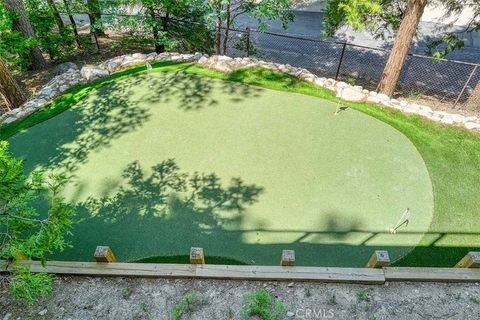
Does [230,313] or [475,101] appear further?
[475,101]

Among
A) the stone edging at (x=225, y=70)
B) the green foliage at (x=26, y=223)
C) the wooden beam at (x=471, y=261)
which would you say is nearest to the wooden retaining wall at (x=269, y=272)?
the wooden beam at (x=471, y=261)

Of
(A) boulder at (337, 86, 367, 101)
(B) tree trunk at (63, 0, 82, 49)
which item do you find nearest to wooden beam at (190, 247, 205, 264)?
(A) boulder at (337, 86, 367, 101)

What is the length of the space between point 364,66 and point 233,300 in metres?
9.26

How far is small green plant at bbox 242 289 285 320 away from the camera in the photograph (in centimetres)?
318

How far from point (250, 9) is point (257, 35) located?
4.37 m

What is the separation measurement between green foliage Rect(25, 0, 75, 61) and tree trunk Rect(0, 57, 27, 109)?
2.02 metres

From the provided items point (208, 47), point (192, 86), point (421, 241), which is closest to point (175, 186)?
point (192, 86)

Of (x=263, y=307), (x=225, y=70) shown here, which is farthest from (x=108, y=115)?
(x=263, y=307)

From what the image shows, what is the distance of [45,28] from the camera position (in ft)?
28.7

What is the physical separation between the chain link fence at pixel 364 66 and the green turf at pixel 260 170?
3099 mm

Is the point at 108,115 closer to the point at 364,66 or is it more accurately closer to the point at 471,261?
the point at 471,261

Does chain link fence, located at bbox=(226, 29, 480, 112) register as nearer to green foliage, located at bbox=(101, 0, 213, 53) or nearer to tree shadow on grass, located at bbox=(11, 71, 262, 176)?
green foliage, located at bbox=(101, 0, 213, 53)

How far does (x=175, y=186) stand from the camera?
4871mm

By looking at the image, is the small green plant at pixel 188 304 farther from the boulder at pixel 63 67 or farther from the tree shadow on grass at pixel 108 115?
the boulder at pixel 63 67
